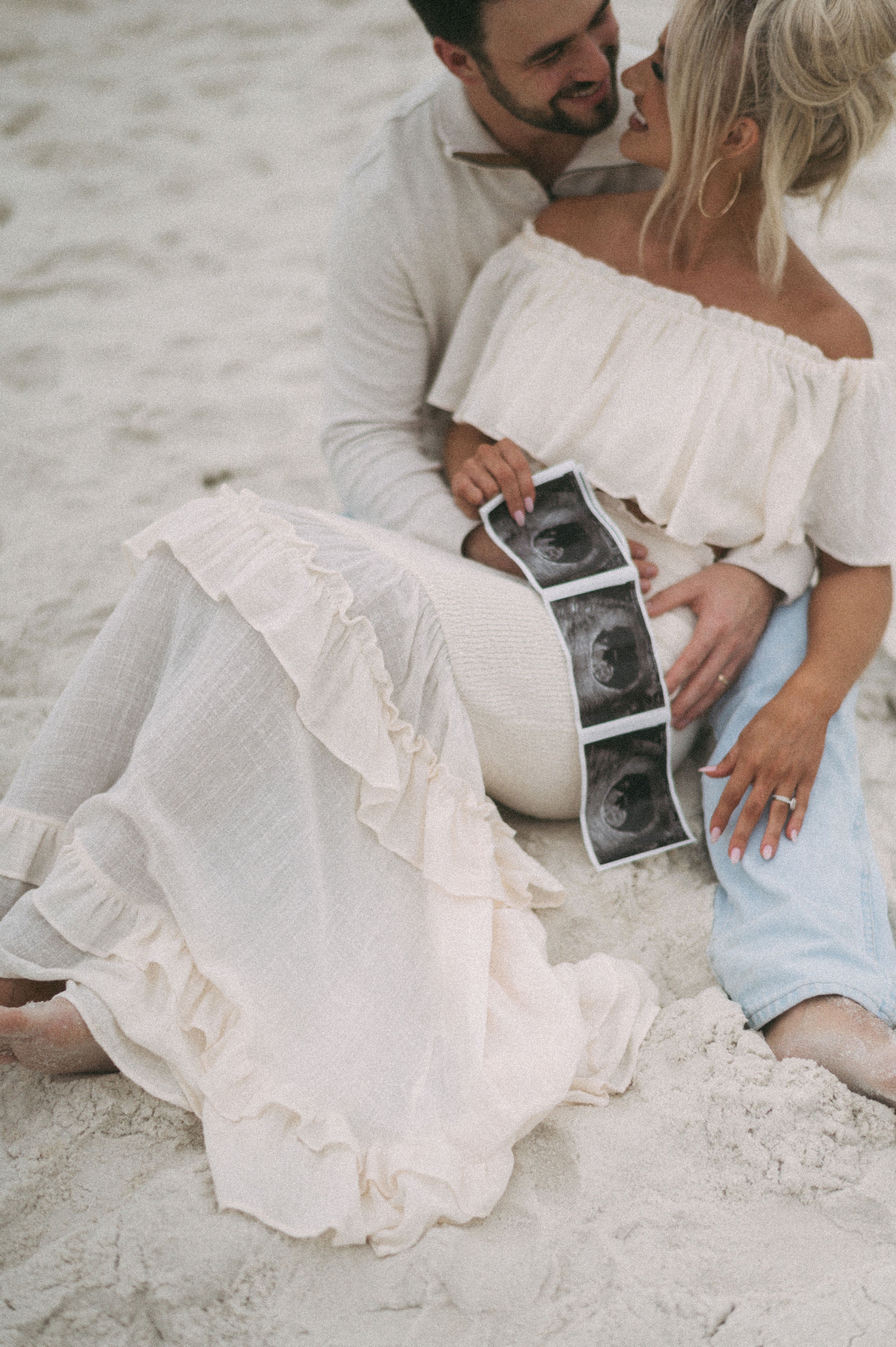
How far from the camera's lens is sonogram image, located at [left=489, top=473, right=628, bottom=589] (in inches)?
62.4

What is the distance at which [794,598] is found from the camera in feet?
5.71

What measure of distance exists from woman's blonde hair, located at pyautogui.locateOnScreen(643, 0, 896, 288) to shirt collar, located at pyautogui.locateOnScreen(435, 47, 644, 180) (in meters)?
0.24

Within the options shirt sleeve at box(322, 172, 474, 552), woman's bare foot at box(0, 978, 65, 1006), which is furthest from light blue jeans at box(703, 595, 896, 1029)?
woman's bare foot at box(0, 978, 65, 1006)

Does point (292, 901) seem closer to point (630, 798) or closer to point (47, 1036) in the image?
point (47, 1036)

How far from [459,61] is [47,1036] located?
60.0 inches

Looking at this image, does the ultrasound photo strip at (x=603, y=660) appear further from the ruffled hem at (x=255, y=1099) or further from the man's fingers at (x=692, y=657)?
the ruffled hem at (x=255, y=1099)

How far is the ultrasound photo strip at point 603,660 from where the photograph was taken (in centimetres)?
154

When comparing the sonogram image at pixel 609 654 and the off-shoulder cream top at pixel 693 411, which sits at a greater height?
the off-shoulder cream top at pixel 693 411

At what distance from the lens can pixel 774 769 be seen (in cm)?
155

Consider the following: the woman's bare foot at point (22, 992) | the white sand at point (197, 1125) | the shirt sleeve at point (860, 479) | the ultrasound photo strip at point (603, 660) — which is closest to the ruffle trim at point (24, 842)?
the woman's bare foot at point (22, 992)

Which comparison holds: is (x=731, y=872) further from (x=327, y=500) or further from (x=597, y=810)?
(x=327, y=500)

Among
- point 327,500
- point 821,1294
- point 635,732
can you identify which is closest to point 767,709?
point 635,732

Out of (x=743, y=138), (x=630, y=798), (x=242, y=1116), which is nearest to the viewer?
(x=242, y=1116)

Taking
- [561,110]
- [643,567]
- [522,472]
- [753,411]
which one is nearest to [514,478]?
[522,472]
